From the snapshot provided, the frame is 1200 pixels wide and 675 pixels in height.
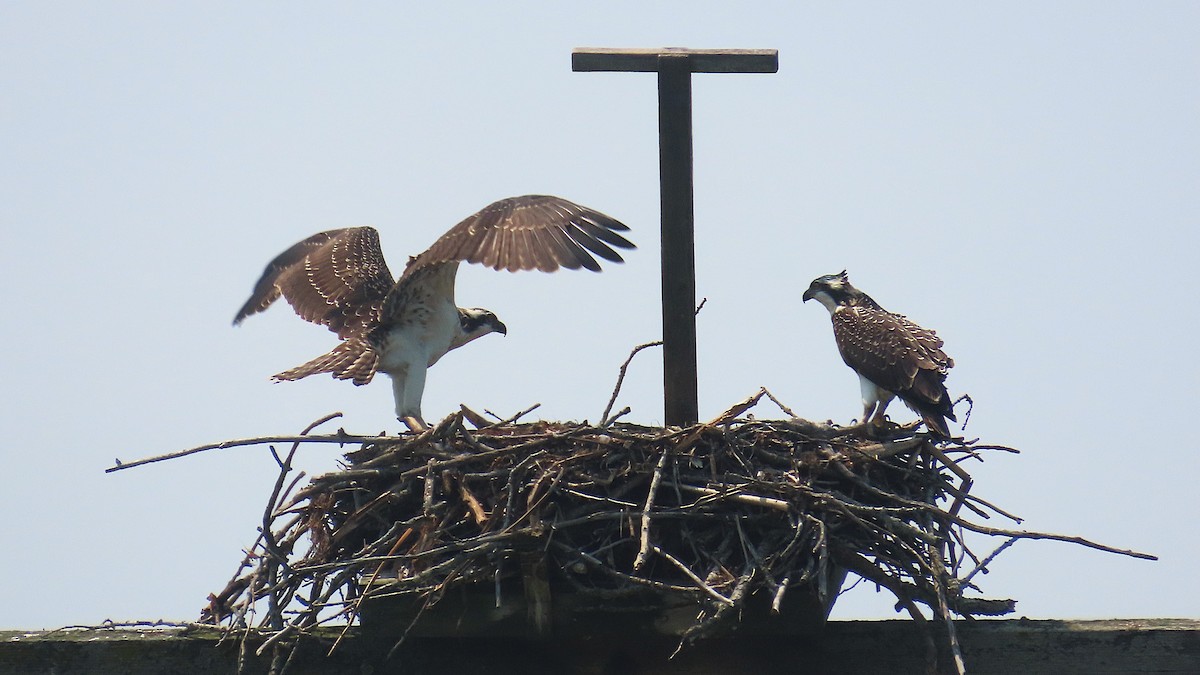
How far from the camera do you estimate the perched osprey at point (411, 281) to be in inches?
250

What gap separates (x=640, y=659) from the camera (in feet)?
15.9

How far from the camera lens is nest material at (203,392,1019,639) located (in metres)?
4.72

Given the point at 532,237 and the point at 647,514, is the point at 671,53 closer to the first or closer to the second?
the point at 532,237

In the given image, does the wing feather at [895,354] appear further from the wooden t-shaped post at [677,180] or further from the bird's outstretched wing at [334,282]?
the bird's outstretched wing at [334,282]

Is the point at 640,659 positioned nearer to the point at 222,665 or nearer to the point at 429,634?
the point at 429,634

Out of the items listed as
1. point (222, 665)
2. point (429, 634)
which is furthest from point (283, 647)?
point (429, 634)

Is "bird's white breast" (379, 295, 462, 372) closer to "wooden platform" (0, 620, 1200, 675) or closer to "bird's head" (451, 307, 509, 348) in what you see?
"bird's head" (451, 307, 509, 348)

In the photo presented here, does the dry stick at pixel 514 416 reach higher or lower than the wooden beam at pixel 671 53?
lower

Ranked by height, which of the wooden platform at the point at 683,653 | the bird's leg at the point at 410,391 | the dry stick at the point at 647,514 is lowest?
the wooden platform at the point at 683,653

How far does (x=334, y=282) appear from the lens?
825cm

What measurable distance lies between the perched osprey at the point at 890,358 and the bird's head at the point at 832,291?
1 centimetres

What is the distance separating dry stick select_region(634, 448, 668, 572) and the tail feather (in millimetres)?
2641

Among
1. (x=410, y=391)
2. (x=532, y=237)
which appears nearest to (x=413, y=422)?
(x=410, y=391)

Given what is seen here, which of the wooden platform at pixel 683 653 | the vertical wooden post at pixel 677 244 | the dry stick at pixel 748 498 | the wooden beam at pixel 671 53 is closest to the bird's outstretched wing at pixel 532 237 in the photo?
the vertical wooden post at pixel 677 244
